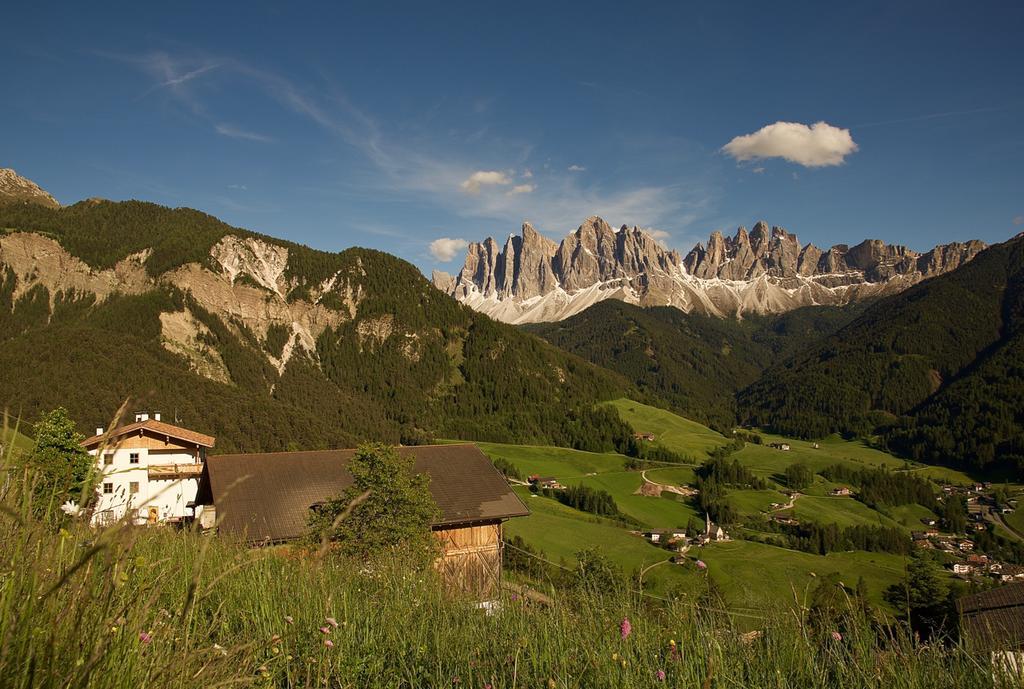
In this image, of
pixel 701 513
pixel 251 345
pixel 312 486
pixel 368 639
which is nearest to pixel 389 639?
pixel 368 639

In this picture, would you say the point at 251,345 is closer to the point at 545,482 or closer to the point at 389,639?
the point at 545,482

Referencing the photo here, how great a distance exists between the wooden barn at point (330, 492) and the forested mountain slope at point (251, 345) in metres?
71.8

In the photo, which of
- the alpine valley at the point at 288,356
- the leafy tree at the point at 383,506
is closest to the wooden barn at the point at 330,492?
the leafy tree at the point at 383,506

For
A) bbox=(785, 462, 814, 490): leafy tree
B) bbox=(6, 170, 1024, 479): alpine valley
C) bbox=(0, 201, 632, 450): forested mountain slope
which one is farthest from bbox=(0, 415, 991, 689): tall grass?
bbox=(785, 462, 814, 490): leafy tree

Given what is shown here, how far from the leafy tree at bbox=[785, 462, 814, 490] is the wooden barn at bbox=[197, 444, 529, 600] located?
108m

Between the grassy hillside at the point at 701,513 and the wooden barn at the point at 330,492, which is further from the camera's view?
the grassy hillside at the point at 701,513

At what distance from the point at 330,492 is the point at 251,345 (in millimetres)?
144467

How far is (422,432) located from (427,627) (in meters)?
144

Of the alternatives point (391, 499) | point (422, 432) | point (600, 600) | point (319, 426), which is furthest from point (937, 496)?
point (600, 600)

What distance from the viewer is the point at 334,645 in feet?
13.9

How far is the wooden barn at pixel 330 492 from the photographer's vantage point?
2111cm

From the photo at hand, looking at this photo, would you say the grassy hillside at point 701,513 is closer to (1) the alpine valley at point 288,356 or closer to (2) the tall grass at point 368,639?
(2) the tall grass at point 368,639

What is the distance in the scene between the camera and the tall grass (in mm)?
2328

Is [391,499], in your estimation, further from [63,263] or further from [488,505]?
[63,263]
